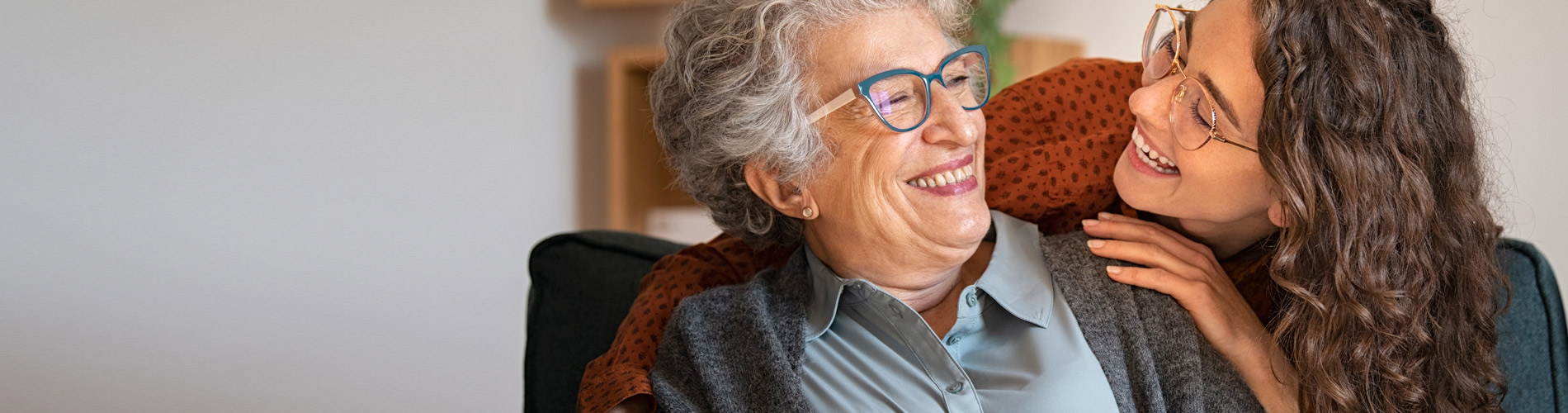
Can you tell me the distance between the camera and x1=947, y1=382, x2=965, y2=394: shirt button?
4.50 ft

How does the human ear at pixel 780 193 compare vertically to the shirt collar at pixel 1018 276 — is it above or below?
above

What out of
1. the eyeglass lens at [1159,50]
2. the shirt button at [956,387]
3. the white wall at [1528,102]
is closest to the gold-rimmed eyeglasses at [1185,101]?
the eyeglass lens at [1159,50]

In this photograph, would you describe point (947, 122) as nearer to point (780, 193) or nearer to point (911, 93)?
point (911, 93)

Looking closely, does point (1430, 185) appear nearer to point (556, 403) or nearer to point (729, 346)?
point (729, 346)

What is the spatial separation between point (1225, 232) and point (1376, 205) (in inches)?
9.6

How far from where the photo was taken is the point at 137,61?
1699mm

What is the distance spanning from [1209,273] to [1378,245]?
0.71ft

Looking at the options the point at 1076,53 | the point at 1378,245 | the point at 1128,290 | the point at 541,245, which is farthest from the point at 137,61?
the point at 1076,53

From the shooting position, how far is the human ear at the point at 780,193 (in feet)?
4.97

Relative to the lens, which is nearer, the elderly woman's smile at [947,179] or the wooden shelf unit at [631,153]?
the elderly woman's smile at [947,179]

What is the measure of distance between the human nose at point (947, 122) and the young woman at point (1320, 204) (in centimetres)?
22

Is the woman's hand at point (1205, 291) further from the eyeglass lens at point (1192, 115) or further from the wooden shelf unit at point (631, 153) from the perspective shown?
the wooden shelf unit at point (631, 153)

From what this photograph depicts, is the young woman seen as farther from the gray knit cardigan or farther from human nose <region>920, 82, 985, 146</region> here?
human nose <region>920, 82, 985, 146</region>

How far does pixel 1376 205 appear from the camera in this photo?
1.23 m
